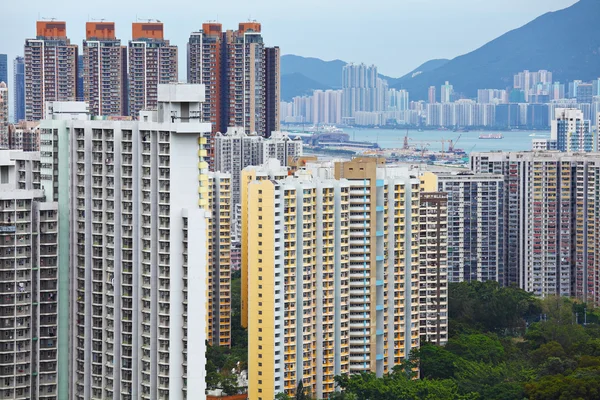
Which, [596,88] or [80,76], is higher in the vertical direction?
[596,88]

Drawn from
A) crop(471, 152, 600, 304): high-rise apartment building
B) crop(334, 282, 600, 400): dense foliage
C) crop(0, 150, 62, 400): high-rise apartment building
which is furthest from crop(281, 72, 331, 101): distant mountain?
crop(0, 150, 62, 400): high-rise apartment building

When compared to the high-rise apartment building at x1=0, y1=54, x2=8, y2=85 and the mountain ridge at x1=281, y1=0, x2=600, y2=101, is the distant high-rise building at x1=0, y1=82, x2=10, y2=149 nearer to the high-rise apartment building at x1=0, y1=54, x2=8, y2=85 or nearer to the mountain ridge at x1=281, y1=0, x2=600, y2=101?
the high-rise apartment building at x1=0, y1=54, x2=8, y2=85

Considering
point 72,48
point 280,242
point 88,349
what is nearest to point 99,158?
point 88,349

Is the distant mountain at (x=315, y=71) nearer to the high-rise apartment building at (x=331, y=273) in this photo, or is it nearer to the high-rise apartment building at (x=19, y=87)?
the high-rise apartment building at (x=19, y=87)

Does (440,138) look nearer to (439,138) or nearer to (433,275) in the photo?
(439,138)

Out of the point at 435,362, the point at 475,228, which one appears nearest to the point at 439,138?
the point at 475,228
